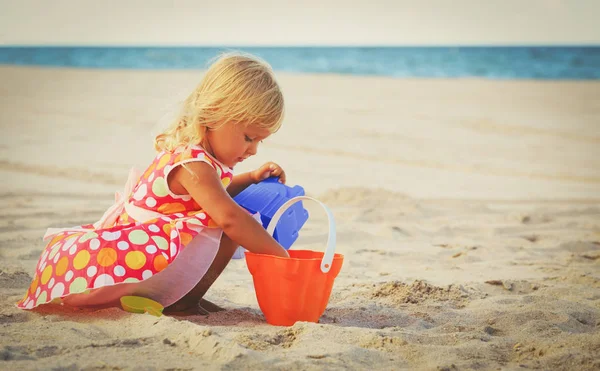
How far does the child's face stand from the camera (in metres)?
2.25

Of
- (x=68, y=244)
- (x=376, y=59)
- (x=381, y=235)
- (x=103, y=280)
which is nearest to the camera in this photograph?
(x=103, y=280)

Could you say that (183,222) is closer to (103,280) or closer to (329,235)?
(103,280)

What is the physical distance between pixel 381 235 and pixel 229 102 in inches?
74.2

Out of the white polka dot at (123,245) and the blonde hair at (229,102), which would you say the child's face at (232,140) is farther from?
the white polka dot at (123,245)

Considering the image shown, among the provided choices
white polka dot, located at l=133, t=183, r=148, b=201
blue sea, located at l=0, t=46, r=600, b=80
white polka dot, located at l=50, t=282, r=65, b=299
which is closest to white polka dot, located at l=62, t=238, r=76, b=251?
white polka dot, located at l=50, t=282, r=65, b=299

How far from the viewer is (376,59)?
25.9m

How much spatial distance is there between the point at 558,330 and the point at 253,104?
4.13 feet

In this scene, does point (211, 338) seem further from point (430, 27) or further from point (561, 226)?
point (430, 27)

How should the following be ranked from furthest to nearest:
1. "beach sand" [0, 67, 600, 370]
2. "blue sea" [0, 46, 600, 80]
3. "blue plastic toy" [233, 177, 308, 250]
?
"blue sea" [0, 46, 600, 80] → "blue plastic toy" [233, 177, 308, 250] → "beach sand" [0, 67, 600, 370]

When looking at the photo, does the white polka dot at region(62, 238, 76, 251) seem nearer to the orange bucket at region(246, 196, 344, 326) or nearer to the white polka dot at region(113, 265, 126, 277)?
the white polka dot at region(113, 265, 126, 277)

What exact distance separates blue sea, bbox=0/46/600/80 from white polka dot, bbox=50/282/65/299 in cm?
1911

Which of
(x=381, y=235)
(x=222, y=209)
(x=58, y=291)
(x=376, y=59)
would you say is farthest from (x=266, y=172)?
(x=376, y=59)

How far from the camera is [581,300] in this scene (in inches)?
103

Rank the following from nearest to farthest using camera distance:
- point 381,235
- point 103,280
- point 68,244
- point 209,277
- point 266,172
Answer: point 103,280, point 68,244, point 209,277, point 266,172, point 381,235
